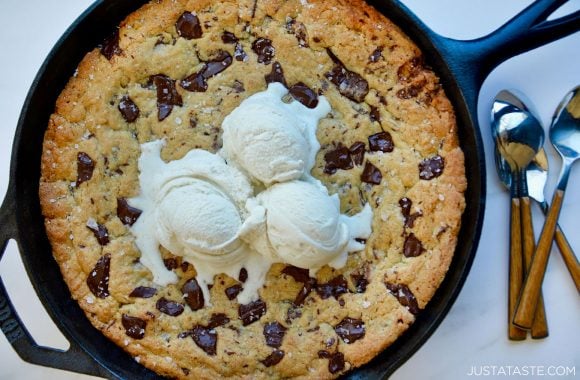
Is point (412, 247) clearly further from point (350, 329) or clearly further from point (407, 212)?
point (350, 329)

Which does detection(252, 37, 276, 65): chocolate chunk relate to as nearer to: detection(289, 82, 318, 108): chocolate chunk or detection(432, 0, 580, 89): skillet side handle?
detection(289, 82, 318, 108): chocolate chunk

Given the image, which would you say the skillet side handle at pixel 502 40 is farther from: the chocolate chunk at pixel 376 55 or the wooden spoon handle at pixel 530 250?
the wooden spoon handle at pixel 530 250

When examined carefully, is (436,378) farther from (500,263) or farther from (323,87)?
(323,87)

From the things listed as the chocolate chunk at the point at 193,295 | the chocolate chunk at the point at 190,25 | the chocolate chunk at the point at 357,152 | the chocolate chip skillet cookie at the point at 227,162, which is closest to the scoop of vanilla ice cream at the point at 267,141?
the chocolate chip skillet cookie at the point at 227,162

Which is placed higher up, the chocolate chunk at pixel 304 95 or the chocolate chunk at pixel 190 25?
the chocolate chunk at pixel 190 25

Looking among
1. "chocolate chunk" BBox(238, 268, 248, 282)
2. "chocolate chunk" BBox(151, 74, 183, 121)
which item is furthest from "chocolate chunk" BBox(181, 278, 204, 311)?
"chocolate chunk" BBox(151, 74, 183, 121)

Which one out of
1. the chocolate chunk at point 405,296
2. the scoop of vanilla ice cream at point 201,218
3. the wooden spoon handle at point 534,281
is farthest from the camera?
the wooden spoon handle at point 534,281
